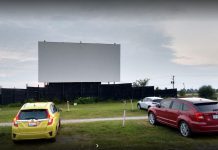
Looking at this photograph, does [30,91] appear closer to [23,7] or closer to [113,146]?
[113,146]

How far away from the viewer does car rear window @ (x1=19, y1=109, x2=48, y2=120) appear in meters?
11.9

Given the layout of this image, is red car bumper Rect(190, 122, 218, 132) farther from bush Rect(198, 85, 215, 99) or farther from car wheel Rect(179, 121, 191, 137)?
bush Rect(198, 85, 215, 99)

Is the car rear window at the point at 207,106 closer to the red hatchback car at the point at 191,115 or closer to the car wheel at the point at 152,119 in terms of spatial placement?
the red hatchback car at the point at 191,115

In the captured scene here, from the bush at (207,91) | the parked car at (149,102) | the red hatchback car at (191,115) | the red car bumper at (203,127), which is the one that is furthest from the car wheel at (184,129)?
the bush at (207,91)

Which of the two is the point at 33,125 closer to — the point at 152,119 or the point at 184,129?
the point at 184,129

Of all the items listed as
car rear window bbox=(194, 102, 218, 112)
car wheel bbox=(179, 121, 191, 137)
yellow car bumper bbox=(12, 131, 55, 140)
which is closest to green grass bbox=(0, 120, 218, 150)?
car wheel bbox=(179, 121, 191, 137)

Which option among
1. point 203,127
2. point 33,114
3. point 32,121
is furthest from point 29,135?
point 203,127

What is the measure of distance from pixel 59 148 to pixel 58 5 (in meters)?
8.45

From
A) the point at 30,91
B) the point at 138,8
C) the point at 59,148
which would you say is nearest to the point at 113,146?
the point at 59,148

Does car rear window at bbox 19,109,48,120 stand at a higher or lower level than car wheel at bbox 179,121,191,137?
higher

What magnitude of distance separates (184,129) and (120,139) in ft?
9.18

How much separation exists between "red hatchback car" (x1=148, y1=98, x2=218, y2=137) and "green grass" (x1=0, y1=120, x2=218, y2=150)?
0.43 m

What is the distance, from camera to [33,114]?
12.0 metres

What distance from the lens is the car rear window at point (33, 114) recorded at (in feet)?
38.9
